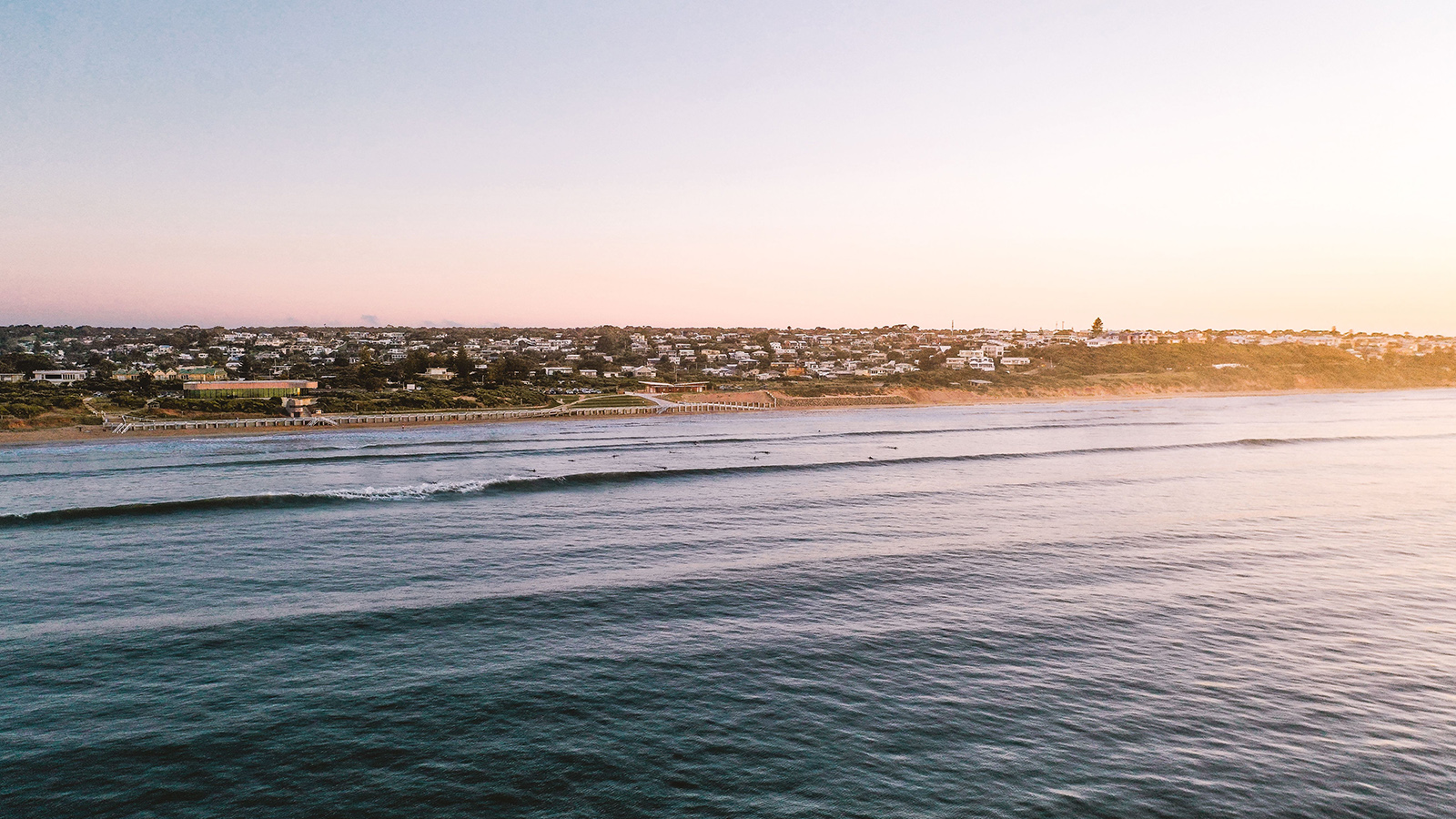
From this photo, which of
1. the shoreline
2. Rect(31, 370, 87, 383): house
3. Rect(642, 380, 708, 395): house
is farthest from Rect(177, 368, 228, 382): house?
Rect(642, 380, 708, 395): house

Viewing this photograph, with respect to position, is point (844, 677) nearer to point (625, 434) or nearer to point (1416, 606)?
point (1416, 606)

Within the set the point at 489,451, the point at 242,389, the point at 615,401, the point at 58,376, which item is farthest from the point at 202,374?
the point at 489,451

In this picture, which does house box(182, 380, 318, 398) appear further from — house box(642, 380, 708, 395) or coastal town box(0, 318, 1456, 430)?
house box(642, 380, 708, 395)

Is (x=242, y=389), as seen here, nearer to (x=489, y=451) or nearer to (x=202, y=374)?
(x=202, y=374)

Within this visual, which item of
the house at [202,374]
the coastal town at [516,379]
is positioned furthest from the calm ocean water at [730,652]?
the house at [202,374]

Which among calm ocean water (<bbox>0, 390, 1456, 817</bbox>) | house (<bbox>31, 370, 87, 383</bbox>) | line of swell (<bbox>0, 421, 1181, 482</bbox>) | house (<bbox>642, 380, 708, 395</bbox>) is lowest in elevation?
line of swell (<bbox>0, 421, 1181, 482</bbox>)

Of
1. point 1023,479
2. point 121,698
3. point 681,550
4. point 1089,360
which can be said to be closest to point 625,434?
point 1023,479

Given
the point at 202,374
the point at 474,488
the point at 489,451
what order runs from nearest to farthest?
1. the point at 474,488
2. the point at 489,451
3. the point at 202,374
